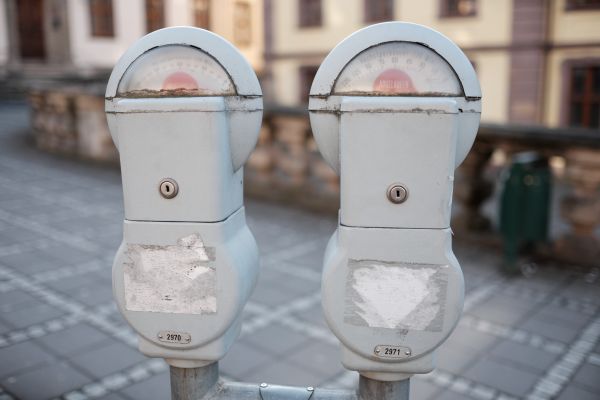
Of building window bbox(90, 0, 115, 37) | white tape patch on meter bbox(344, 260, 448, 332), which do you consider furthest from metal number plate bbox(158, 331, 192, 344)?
building window bbox(90, 0, 115, 37)

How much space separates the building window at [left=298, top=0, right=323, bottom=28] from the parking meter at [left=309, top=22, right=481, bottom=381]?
1508 centimetres

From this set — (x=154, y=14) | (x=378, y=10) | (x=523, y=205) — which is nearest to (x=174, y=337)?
(x=523, y=205)

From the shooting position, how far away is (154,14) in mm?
20656

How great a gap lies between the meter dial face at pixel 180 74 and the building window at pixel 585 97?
1203cm

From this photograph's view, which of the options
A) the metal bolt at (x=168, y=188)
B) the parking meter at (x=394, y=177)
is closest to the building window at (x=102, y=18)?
the metal bolt at (x=168, y=188)

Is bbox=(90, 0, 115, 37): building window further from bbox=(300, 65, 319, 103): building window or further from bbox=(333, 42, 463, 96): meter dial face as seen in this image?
bbox=(333, 42, 463, 96): meter dial face

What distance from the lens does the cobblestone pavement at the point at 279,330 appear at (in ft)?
10.3

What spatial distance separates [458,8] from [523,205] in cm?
1001

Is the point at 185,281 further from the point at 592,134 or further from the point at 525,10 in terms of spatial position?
the point at 525,10

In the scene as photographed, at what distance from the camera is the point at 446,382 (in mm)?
3166

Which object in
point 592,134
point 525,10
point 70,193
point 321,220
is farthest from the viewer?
point 525,10

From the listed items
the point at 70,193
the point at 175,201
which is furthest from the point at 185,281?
the point at 70,193

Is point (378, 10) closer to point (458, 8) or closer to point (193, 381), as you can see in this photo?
point (458, 8)

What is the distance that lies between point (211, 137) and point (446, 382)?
2.02 meters
